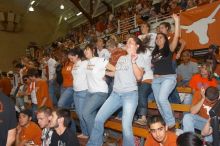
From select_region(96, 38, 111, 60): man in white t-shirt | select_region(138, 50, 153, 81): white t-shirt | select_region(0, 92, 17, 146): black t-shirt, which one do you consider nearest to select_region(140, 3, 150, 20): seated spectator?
select_region(96, 38, 111, 60): man in white t-shirt

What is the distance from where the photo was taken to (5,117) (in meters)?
Answer: 2.43

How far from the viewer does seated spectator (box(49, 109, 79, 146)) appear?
419 cm

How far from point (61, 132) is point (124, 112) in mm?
901

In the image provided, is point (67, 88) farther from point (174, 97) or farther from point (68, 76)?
point (174, 97)

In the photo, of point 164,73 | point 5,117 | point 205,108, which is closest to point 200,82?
point 164,73

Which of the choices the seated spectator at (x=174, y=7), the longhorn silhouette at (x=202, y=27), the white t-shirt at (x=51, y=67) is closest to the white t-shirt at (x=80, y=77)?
the white t-shirt at (x=51, y=67)

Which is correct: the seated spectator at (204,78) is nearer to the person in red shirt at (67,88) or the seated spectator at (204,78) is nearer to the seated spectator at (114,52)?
the seated spectator at (114,52)

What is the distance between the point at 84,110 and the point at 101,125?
0.71 metres

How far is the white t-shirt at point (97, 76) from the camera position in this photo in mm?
5363

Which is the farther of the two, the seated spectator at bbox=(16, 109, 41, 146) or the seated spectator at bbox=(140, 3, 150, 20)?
the seated spectator at bbox=(140, 3, 150, 20)

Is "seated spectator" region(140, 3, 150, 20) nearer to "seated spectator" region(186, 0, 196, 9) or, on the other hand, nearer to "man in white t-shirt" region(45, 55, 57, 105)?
"seated spectator" region(186, 0, 196, 9)

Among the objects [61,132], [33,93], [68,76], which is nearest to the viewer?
[61,132]

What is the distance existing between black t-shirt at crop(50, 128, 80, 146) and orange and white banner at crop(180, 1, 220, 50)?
4739 mm

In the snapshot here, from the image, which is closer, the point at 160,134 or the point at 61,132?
the point at 160,134
